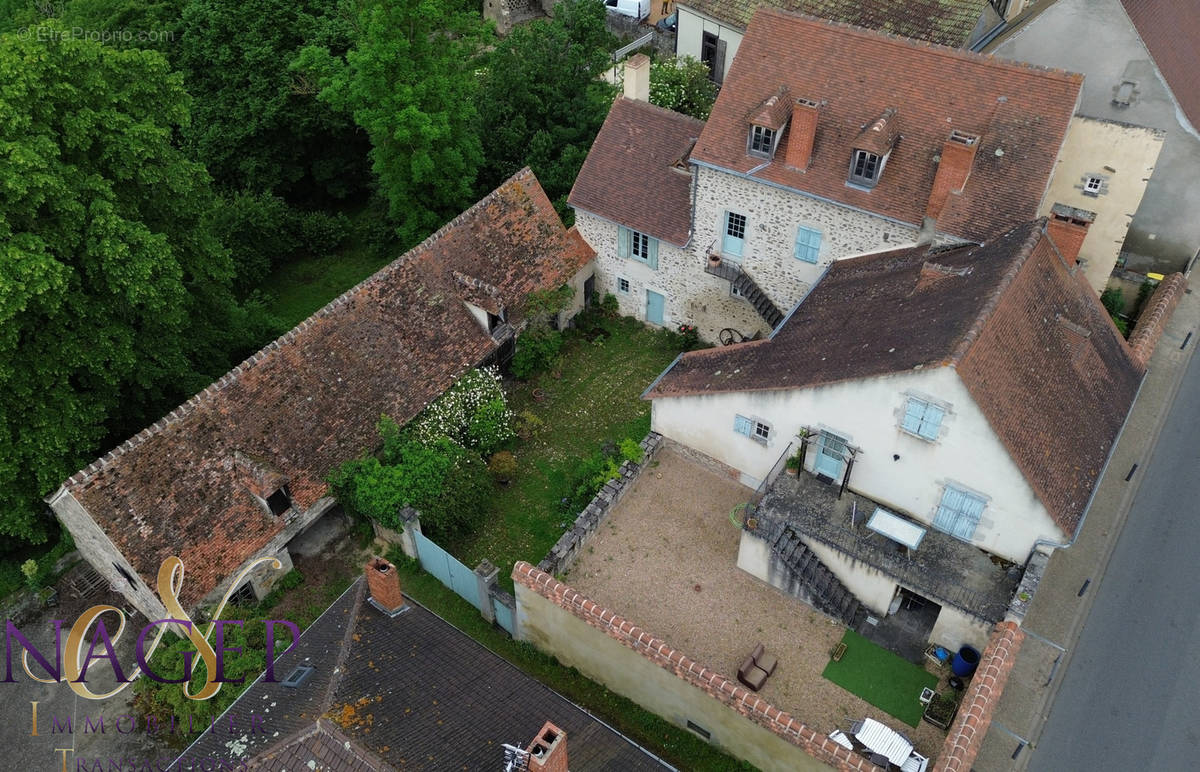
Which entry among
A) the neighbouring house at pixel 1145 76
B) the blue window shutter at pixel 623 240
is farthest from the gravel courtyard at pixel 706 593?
the neighbouring house at pixel 1145 76

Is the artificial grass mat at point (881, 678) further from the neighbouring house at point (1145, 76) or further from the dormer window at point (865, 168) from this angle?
the neighbouring house at point (1145, 76)

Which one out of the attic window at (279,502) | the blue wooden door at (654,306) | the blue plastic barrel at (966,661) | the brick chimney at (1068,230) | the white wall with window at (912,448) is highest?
the brick chimney at (1068,230)

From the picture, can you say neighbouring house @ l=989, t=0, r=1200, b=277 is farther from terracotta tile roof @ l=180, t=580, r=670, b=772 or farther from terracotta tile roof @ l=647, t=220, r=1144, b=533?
terracotta tile roof @ l=180, t=580, r=670, b=772

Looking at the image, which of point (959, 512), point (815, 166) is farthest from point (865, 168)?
point (959, 512)

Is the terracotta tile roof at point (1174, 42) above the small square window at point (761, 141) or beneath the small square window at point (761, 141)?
above

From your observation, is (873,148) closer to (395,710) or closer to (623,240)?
(623,240)

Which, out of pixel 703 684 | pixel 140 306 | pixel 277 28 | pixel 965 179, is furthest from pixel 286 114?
pixel 703 684

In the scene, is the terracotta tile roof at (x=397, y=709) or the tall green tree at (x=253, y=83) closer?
the terracotta tile roof at (x=397, y=709)
